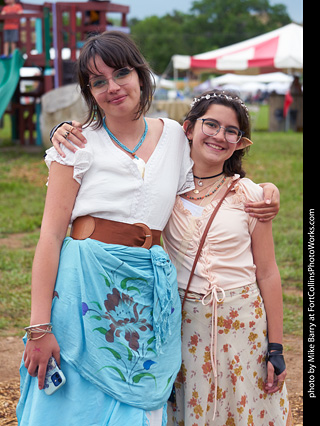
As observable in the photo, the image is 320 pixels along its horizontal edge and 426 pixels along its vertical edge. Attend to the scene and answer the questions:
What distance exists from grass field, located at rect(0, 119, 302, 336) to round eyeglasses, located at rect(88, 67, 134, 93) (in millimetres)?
1066

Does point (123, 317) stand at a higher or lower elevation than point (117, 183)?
lower

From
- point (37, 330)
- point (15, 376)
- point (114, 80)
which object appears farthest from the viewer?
point (15, 376)

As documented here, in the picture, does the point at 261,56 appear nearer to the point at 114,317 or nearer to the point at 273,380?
the point at 273,380

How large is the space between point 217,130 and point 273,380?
0.99m

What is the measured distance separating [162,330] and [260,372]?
507 mm

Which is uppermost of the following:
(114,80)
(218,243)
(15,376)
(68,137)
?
(114,80)

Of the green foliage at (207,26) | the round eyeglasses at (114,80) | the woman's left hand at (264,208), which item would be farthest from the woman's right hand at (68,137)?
the green foliage at (207,26)

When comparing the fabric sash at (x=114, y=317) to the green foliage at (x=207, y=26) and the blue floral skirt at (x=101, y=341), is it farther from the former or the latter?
the green foliage at (x=207, y=26)

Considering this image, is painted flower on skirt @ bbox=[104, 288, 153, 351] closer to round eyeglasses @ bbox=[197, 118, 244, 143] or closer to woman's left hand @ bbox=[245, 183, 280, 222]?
woman's left hand @ bbox=[245, 183, 280, 222]

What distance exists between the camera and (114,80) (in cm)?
206

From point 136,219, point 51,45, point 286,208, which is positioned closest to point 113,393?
point 136,219

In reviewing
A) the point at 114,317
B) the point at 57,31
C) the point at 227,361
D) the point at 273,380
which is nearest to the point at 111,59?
the point at 114,317

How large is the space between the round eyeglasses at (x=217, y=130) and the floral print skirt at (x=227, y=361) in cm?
57

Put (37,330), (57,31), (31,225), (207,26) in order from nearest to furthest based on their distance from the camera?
(37,330), (31,225), (57,31), (207,26)
